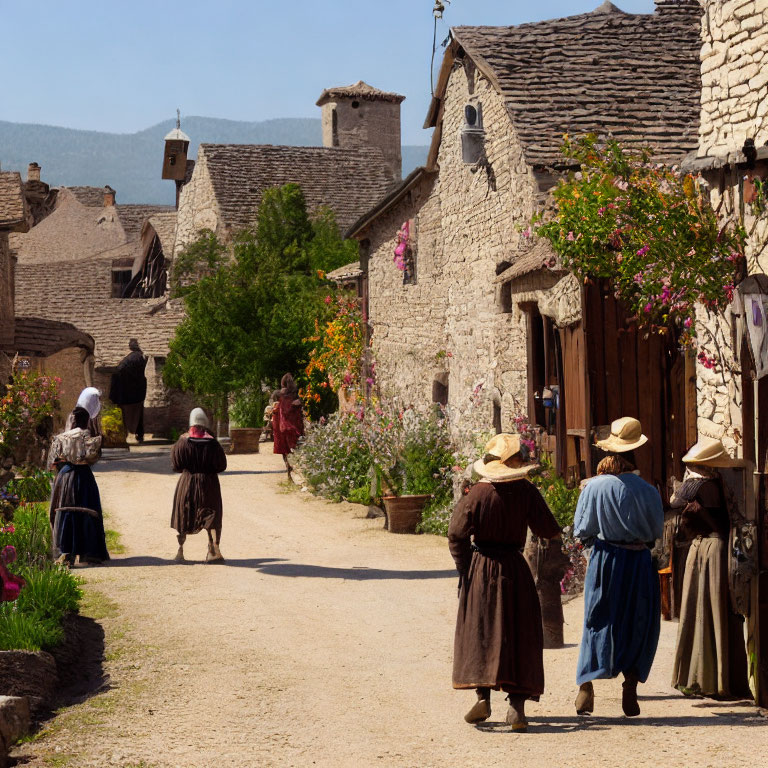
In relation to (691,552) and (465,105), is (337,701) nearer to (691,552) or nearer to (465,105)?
(691,552)

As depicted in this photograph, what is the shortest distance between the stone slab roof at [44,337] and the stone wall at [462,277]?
6360 millimetres

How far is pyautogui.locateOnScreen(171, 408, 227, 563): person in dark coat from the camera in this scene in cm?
1245

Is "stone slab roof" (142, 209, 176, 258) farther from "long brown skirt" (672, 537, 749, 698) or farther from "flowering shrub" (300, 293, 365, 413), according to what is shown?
"long brown skirt" (672, 537, 749, 698)

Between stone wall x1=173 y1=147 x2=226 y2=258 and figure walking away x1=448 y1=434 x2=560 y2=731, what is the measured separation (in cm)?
2748

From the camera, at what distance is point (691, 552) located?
23.5ft

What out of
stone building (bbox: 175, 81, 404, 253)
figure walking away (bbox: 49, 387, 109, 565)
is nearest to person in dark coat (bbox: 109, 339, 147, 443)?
stone building (bbox: 175, 81, 404, 253)

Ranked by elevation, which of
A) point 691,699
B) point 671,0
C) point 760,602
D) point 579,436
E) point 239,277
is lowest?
point 691,699

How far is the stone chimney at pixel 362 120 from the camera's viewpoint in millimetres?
44750

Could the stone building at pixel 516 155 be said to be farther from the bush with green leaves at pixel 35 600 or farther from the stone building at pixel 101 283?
the stone building at pixel 101 283

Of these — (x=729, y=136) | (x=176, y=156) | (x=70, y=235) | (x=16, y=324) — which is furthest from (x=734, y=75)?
(x=176, y=156)

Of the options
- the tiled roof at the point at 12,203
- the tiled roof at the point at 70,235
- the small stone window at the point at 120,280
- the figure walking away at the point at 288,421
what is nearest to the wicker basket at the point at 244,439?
the figure walking away at the point at 288,421

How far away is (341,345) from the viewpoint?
71.5 feet

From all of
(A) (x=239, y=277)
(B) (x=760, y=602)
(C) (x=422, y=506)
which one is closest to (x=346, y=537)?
(C) (x=422, y=506)

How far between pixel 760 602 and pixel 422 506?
7.96 m
